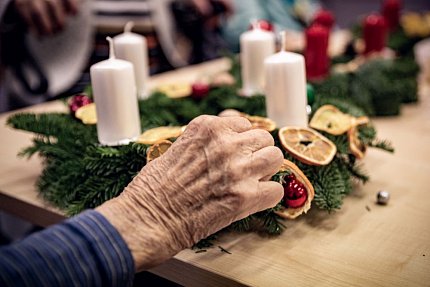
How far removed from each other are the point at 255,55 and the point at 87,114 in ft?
1.50

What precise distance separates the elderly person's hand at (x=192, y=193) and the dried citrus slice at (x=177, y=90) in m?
0.68

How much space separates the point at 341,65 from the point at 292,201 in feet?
3.57

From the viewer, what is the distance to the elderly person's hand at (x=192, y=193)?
28.7 inches

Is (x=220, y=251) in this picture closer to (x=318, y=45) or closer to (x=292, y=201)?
(x=292, y=201)

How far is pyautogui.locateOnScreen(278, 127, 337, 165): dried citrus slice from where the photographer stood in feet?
3.09

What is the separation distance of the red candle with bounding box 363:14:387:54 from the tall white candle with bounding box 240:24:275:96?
67 centimetres

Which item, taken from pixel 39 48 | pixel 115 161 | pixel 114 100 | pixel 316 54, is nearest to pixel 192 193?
pixel 115 161

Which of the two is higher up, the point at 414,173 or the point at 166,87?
the point at 166,87

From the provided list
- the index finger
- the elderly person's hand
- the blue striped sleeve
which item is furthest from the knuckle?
the index finger

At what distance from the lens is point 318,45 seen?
1569mm

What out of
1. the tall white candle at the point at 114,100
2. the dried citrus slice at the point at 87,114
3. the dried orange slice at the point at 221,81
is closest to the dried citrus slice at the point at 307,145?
the tall white candle at the point at 114,100

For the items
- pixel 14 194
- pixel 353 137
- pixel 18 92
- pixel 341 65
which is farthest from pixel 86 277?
pixel 18 92

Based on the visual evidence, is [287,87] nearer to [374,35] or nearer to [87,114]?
[87,114]

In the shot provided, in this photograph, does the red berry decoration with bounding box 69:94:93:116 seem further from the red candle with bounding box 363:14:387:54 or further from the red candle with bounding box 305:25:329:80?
the red candle with bounding box 363:14:387:54
